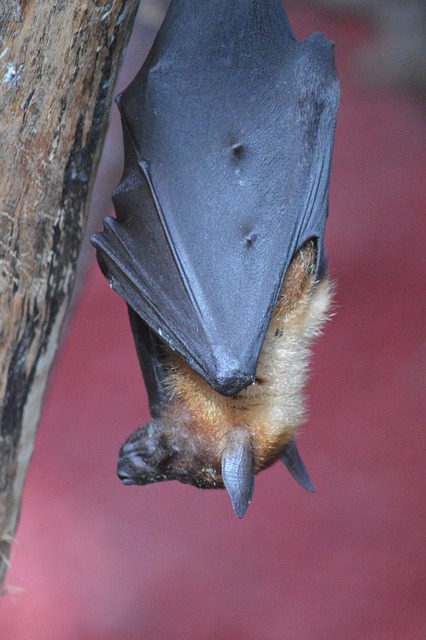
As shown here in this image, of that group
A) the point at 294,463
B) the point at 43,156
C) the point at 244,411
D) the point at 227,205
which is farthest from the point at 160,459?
the point at 43,156

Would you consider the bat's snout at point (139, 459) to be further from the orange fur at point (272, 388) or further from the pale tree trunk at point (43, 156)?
the pale tree trunk at point (43, 156)

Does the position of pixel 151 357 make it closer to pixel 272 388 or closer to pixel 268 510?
pixel 272 388

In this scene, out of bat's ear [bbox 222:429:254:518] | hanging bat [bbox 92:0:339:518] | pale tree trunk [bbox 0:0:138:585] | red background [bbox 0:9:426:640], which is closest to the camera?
pale tree trunk [bbox 0:0:138:585]

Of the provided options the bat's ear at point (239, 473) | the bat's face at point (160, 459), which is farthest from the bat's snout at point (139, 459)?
the bat's ear at point (239, 473)

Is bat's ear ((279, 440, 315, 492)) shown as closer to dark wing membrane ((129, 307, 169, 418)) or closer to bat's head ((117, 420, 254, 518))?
bat's head ((117, 420, 254, 518))

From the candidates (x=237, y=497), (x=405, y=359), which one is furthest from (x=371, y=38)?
(x=237, y=497)

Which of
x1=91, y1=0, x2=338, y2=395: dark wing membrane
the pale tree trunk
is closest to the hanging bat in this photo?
x1=91, y1=0, x2=338, y2=395: dark wing membrane
